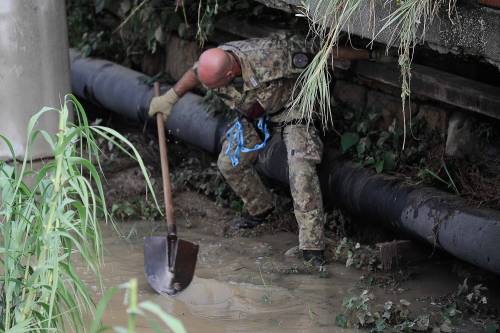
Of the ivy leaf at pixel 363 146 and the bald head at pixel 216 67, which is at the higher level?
the bald head at pixel 216 67

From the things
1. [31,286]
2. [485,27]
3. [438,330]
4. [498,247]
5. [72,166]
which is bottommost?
[438,330]

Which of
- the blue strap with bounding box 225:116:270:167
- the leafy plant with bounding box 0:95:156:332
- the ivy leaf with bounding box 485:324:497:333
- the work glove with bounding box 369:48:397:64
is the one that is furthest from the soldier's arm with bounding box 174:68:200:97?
the leafy plant with bounding box 0:95:156:332

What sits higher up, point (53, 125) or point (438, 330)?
point (53, 125)

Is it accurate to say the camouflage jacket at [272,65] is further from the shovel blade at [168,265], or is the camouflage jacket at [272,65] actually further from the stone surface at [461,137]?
the shovel blade at [168,265]

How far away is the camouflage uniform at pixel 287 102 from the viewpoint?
6.09 metres

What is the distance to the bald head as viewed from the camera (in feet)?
19.6

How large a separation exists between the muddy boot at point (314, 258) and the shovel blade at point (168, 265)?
2.45 feet

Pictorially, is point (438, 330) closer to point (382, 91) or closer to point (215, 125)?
point (382, 91)

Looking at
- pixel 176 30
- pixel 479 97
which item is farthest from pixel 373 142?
pixel 176 30

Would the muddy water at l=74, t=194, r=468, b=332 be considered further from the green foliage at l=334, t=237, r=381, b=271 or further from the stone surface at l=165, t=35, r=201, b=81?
the stone surface at l=165, t=35, r=201, b=81

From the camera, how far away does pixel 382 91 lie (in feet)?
21.5

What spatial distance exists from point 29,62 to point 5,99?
309mm

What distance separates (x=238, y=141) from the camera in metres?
6.59

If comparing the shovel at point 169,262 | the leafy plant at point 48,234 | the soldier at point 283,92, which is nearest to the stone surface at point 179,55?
the soldier at point 283,92
